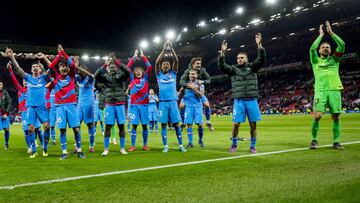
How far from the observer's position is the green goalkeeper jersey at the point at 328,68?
7.96m

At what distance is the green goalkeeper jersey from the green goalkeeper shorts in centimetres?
11

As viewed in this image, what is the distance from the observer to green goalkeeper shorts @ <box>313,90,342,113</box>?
7891mm

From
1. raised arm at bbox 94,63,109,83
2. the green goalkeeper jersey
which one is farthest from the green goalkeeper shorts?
raised arm at bbox 94,63,109,83

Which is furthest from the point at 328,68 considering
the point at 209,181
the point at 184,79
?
the point at 209,181

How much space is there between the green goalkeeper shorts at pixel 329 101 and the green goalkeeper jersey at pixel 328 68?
111 mm

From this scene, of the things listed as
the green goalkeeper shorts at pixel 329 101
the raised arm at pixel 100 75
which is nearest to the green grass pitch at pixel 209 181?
the green goalkeeper shorts at pixel 329 101

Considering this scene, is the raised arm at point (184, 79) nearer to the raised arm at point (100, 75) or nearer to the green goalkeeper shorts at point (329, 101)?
the raised arm at point (100, 75)

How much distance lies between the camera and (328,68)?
8.09m

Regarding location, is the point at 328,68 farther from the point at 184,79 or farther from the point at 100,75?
the point at 100,75

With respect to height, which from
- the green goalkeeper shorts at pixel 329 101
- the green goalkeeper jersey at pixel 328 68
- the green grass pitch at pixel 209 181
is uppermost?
the green goalkeeper jersey at pixel 328 68

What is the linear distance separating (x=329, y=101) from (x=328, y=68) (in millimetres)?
756

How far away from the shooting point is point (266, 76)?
57.1 m

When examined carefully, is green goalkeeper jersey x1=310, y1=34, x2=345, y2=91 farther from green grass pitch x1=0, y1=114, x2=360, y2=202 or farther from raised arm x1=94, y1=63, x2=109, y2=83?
raised arm x1=94, y1=63, x2=109, y2=83

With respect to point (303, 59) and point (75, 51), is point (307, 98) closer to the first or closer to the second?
point (303, 59)
